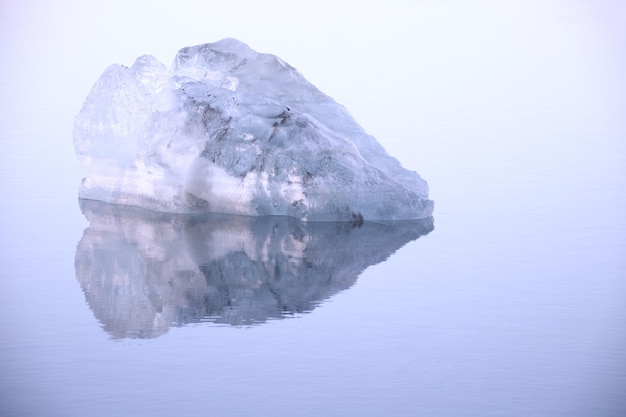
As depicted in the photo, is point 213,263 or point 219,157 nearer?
point 213,263

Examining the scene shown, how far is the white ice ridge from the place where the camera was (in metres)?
11.0

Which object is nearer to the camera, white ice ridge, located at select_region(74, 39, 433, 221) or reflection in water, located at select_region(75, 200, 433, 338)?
reflection in water, located at select_region(75, 200, 433, 338)

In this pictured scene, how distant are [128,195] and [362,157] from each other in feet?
7.07

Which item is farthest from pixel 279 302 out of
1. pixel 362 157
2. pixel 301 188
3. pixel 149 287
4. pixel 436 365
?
pixel 362 157

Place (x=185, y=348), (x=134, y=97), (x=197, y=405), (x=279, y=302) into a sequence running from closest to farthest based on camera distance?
(x=197, y=405)
(x=185, y=348)
(x=279, y=302)
(x=134, y=97)

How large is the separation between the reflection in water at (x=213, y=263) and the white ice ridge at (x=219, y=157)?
16 cm

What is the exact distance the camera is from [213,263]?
9641 millimetres

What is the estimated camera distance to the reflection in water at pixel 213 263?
8.46 m

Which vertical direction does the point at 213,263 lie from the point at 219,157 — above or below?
below

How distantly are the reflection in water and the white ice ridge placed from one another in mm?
160

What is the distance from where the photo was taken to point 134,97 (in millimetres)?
11688

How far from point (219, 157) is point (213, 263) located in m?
1.74

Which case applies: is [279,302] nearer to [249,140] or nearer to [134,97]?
[249,140]

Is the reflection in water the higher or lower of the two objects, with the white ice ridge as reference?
lower
